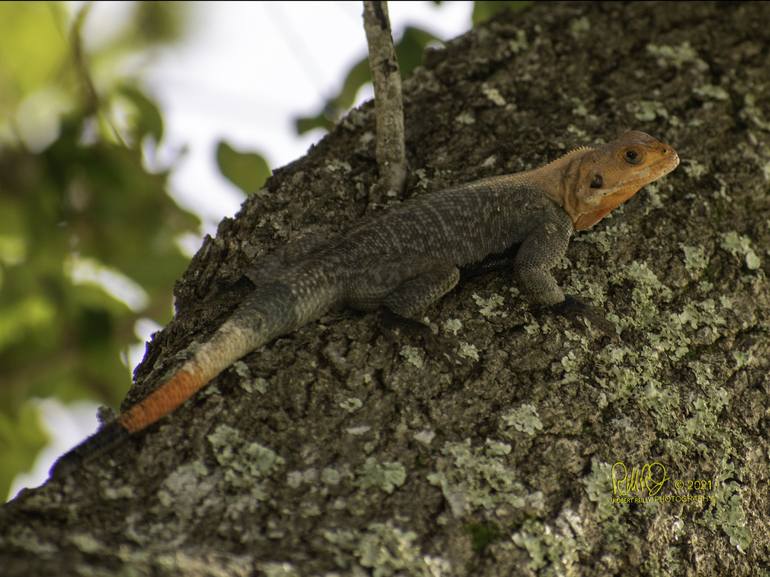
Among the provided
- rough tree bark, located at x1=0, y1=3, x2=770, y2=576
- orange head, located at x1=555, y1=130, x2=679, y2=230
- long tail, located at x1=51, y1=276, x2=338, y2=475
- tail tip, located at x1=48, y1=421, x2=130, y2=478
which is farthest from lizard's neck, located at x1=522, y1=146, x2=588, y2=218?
tail tip, located at x1=48, y1=421, x2=130, y2=478

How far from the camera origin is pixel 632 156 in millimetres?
3588

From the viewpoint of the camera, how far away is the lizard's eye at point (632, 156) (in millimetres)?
3564

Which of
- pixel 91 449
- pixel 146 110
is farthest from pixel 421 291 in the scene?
pixel 146 110

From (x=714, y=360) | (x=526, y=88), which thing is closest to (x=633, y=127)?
(x=526, y=88)

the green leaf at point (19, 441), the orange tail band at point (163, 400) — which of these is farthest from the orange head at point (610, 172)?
the green leaf at point (19, 441)

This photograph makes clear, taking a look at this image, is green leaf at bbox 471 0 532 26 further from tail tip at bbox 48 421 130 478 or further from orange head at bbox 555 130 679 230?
tail tip at bbox 48 421 130 478

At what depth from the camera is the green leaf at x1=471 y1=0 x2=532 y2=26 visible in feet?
14.6

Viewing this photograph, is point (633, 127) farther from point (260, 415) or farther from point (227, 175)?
point (260, 415)

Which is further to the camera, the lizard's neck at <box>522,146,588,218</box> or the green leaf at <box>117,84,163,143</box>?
the green leaf at <box>117,84,163,143</box>

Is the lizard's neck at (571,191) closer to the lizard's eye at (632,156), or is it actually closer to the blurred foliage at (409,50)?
the lizard's eye at (632,156)

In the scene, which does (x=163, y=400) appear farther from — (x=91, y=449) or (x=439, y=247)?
(x=439, y=247)

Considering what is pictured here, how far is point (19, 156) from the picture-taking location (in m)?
5.64

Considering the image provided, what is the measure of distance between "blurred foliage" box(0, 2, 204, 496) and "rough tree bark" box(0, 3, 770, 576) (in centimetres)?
140

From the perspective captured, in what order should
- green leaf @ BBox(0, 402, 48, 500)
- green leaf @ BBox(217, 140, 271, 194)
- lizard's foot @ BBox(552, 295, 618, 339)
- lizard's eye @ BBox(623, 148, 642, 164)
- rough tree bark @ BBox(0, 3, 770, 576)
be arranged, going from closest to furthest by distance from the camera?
rough tree bark @ BBox(0, 3, 770, 576), lizard's foot @ BBox(552, 295, 618, 339), lizard's eye @ BBox(623, 148, 642, 164), green leaf @ BBox(0, 402, 48, 500), green leaf @ BBox(217, 140, 271, 194)
